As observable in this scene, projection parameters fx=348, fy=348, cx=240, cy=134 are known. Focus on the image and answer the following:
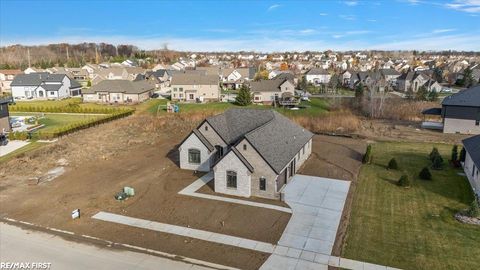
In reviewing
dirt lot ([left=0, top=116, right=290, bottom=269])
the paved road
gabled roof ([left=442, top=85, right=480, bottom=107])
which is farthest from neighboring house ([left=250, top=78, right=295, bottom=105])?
the paved road

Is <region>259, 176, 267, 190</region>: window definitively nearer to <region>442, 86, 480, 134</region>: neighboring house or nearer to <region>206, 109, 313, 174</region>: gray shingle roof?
<region>206, 109, 313, 174</region>: gray shingle roof

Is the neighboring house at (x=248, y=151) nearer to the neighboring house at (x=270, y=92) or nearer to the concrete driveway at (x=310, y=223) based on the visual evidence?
the concrete driveway at (x=310, y=223)

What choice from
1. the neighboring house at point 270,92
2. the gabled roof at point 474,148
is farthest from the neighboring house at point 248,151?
the neighboring house at point 270,92

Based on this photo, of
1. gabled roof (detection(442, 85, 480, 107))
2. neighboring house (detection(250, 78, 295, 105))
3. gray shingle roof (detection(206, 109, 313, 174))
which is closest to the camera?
gray shingle roof (detection(206, 109, 313, 174))

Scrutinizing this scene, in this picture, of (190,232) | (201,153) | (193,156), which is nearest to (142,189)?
(193,156)

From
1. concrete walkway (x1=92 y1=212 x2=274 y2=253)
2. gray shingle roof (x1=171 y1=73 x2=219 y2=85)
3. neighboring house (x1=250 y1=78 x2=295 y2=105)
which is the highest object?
gray shingle roof (x1=171 y1=73 x2=219 y2=85)

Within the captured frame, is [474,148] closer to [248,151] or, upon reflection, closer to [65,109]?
[248,151]
